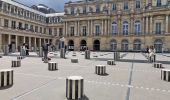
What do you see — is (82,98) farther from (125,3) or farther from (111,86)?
(125,3)

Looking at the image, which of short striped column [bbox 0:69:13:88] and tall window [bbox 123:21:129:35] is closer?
short striped column [bbox 0:69:13:88]

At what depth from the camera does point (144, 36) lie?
50.8 metres

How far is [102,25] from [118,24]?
4.99 m

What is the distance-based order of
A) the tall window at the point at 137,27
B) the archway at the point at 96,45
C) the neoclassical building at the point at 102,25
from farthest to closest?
the archway at the point at 96,45, the tall window at the point at 137,27, the neoclassical building at the point at 102,25

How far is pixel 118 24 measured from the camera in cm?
5491

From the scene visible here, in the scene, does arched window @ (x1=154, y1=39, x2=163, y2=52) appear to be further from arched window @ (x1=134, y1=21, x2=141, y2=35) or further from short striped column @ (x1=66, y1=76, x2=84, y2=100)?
short striped column @ (x1=66, y1=76, x2=84, y2=100)

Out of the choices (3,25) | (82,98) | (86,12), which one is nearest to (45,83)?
(82,98)

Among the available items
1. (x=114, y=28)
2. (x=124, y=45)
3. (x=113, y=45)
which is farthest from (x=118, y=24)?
(x=124, y=45)

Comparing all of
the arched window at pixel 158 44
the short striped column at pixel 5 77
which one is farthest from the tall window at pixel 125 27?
the short striped column at pixel 5 77

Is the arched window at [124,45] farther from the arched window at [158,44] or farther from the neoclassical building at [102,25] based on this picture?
the arched window at [158,44]

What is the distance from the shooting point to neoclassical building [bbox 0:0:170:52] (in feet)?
162

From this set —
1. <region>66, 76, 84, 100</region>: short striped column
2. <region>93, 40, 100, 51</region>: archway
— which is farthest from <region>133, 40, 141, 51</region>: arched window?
<region>66, 76, 84, 100</region>: short striped column

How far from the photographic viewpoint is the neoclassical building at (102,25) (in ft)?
162

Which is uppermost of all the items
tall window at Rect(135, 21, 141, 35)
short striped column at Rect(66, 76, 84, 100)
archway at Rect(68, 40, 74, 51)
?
tall window at Rect(135, 21, 141, 35)
